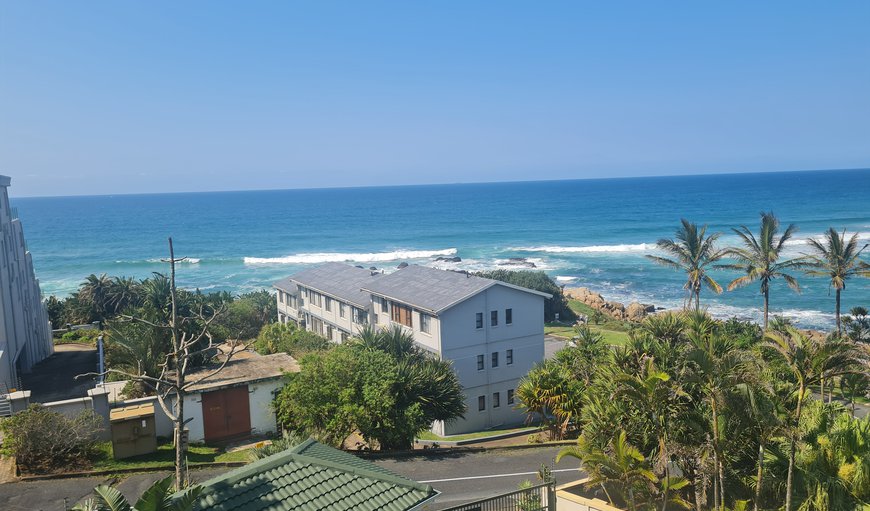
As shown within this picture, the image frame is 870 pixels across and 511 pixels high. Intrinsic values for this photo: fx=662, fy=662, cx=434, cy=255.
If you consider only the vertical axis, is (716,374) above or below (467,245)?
above

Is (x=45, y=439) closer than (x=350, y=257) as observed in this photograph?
Yes

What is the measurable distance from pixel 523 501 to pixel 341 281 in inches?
1298

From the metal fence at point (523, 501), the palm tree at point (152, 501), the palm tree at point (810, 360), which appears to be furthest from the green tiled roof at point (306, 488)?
the palm tree at point (810, 360)

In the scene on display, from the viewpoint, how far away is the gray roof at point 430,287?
34.7 metres

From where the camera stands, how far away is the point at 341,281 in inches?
1861

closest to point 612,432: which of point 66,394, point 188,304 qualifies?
point 66,394

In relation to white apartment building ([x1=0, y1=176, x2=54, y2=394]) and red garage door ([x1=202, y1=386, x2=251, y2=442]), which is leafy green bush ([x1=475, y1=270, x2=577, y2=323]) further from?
white apartment building ([x1=0, y1=176, x2=54, y2=394])

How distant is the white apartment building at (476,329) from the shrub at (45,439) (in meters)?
16.5

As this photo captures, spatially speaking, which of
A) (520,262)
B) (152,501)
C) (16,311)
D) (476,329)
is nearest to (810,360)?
(152,501)

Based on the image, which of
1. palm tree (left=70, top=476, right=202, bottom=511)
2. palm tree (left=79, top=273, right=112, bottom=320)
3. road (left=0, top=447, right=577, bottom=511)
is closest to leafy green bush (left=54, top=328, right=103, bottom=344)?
palm tree (left=79, top=273, right=112, bottom=320)

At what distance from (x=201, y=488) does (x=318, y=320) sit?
38.4 m

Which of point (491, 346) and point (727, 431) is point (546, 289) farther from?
point (727, 431)

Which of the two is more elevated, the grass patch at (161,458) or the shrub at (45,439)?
the shrub at (45,439)

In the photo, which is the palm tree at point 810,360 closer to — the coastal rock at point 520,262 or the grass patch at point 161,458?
the grass patch at point 161,458
